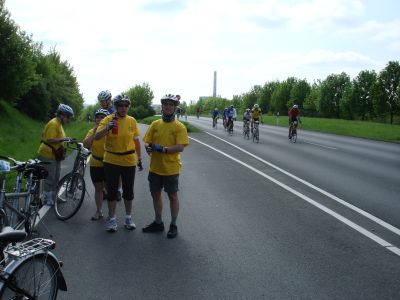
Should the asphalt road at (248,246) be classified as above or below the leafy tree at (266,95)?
below

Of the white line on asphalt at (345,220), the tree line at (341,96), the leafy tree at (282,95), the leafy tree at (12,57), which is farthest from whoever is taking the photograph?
the leafy tree at (282,95)

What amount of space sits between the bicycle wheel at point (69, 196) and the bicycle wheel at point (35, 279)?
3504 millimetres

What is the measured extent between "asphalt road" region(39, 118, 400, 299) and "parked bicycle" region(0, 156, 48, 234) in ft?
1.87

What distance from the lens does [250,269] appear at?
198 inches

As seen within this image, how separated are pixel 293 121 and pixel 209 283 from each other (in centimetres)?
1909

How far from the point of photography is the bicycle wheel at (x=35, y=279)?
11.0ft

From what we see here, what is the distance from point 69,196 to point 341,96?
82.1 m

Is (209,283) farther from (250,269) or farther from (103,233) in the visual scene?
(103,233)

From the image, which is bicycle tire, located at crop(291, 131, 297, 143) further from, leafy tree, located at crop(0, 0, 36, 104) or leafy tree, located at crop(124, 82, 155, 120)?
leafy tree, located at crop(124, 82, 155, 120)

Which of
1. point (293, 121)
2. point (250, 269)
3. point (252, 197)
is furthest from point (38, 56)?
point (250, 269)

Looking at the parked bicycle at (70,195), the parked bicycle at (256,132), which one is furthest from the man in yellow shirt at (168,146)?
the parked bicycle at (256,132)

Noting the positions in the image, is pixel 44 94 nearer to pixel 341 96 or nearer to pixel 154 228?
pixel 154 228

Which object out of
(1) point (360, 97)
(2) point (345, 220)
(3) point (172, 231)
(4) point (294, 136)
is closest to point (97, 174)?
(3) point (172, 231)

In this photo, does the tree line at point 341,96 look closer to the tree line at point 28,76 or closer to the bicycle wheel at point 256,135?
the tree line at point 28,76
